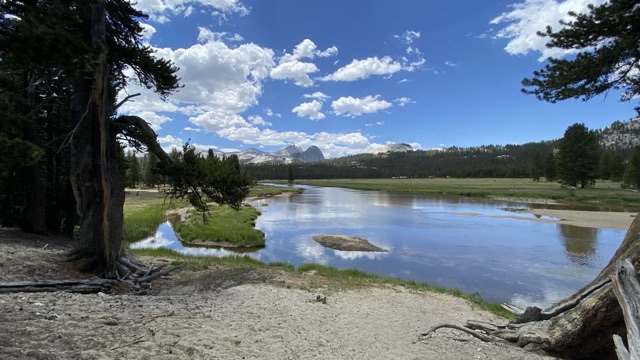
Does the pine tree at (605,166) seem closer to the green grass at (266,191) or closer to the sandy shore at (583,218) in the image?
the sandy shore at (583,218)

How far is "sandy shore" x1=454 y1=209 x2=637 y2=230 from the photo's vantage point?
125 feet

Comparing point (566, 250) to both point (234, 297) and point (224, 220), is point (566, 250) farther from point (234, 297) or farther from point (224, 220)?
point (224, 220)

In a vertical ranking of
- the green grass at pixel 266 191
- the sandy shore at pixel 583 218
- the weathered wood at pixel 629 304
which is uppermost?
the weathered wood at pixel 629 304

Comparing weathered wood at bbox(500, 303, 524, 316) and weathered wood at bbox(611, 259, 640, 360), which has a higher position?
weathered wood at bbox(611, 259, 640, 360)

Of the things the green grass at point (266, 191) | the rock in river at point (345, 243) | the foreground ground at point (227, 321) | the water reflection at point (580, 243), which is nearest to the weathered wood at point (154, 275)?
the foreground ground at point (227, 321)

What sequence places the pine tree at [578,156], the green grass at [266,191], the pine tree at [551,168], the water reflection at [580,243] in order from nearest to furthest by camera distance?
the water reflection at [580,243], the pine tree at [578,156], the green grass at [266,191], the pine tree at [551,168]

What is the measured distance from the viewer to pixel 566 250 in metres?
26.8

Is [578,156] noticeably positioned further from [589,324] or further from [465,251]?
[589,324]

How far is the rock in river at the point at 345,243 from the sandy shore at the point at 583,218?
25629 mm

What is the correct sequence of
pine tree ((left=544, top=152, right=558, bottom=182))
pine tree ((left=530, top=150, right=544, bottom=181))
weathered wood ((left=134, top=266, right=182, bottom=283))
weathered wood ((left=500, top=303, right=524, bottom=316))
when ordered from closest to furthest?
weathered wood ((left=134, top=266, right=182, bottom=283)) < weathered wood ((left=500, top=303, right=524, bottom=316)) < pine tree ((left=544, top=152, right=558, bottom=182)) < pine tree ((left=530, top=150, right=544, bottom=181))

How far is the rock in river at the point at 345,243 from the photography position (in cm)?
2747

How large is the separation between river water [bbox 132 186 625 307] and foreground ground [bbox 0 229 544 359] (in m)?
6.69

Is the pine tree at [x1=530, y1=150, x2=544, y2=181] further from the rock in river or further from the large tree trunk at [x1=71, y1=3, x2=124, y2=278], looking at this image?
the large tree trunk at [x1=71, y1=3, x2=124, y2=278]

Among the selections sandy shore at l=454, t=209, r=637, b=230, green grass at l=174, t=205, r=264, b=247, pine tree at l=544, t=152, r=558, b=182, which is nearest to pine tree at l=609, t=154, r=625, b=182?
pine tree at l=544, t=152, r=558, b=182
